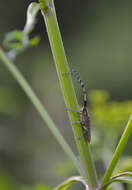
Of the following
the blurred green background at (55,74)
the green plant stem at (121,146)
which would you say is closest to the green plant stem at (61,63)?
the green plant stem at (121,146)

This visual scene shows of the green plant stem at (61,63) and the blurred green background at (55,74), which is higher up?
the green plant stem at (61,63)

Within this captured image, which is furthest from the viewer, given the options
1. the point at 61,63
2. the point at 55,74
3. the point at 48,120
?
the point at 55,74

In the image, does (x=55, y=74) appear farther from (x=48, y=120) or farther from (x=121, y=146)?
(x=121, y=146)

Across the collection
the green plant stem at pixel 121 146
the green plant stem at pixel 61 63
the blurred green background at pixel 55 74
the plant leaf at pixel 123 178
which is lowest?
the blurred green background at pixel 55 74

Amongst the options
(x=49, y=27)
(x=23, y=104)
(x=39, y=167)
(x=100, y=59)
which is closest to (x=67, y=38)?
(x=100, y=59)

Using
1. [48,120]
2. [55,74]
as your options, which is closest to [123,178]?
[48,120]

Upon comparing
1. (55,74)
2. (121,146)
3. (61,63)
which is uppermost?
(61,63)

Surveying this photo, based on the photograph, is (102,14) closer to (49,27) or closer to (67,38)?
(67,38)

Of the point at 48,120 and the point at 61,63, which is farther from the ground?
the point at 61,63

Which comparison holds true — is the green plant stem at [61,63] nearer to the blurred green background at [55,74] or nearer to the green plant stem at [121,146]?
the green plant stem at [121,146]
